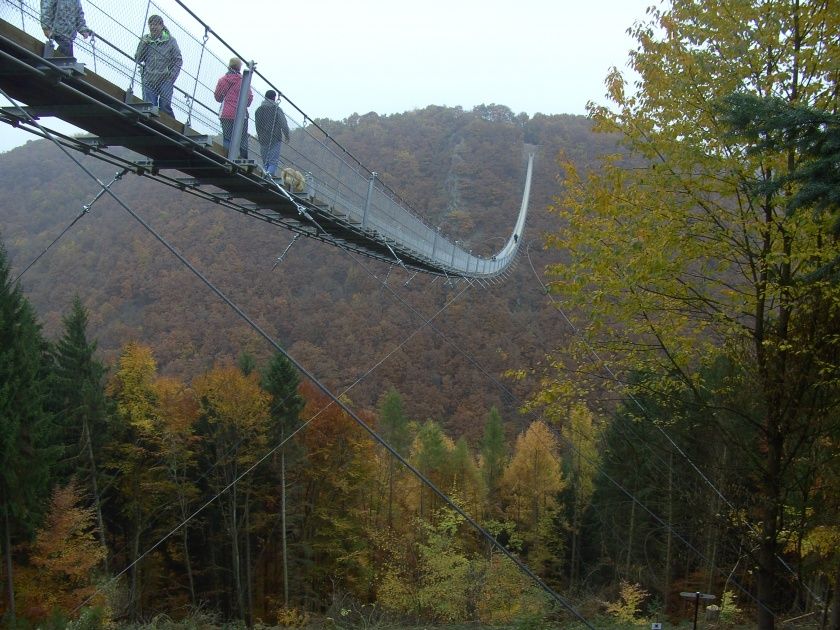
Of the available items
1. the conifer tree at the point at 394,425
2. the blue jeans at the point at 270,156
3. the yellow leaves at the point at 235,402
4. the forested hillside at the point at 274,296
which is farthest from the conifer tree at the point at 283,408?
the blue jeans at the point at 270,156

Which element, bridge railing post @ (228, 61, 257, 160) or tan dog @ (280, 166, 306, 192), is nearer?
bridge railing post @ (228, 61, 257, 160)

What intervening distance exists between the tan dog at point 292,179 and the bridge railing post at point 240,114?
92 centimetres

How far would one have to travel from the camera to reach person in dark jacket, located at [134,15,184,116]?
4.34m

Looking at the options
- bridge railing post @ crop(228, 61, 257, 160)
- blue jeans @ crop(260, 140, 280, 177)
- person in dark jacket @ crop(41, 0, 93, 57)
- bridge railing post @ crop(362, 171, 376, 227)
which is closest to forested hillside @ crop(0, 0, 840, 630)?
bridge railing post @ crop(362, 171, 376, 227)

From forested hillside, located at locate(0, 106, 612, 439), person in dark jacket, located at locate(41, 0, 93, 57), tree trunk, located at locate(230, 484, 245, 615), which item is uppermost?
forested hillside, located at locate(0, 106, 612, 439)

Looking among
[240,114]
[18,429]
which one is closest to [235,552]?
[18,429]

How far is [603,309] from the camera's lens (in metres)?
5.09

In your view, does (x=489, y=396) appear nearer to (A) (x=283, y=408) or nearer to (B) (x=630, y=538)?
(B) (x=630, y=538)

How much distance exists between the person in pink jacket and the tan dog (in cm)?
87

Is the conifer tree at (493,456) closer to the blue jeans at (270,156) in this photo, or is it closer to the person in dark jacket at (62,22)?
the blue jeans at (270,156)

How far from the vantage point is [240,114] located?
5387 mm

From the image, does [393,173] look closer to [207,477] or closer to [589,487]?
[589,487]

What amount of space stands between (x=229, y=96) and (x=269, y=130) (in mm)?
638

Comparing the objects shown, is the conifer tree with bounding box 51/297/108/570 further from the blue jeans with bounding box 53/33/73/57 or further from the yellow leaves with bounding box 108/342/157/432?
the blue jeans with bounding box 53/33/73/57
